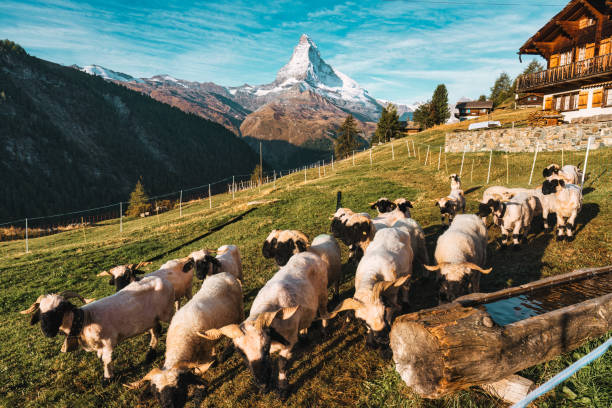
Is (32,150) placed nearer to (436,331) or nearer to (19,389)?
(19,389)

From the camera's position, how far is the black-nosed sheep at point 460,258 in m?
6.80

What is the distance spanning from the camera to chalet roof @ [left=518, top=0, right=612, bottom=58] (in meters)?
27.8

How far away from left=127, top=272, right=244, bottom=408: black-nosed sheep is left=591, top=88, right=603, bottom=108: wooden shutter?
125ft

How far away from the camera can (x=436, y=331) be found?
3.74 meters

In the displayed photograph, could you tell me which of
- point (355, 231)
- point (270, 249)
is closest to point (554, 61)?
point (355, 231)

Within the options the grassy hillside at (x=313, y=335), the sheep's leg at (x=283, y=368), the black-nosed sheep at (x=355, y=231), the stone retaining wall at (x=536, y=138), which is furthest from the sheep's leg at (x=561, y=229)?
the stone retaining wall at (x=536, y=138)

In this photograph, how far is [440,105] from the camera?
90.0m

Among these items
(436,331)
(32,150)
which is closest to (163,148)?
(32,150)

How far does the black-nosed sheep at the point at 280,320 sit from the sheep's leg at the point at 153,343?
100 inches

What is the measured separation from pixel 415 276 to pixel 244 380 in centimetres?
620

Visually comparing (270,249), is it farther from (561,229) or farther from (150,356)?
(561,229)

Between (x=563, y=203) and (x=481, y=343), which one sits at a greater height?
(x=563, y=203)

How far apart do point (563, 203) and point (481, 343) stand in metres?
10.2

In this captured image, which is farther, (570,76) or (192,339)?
(570,76)
